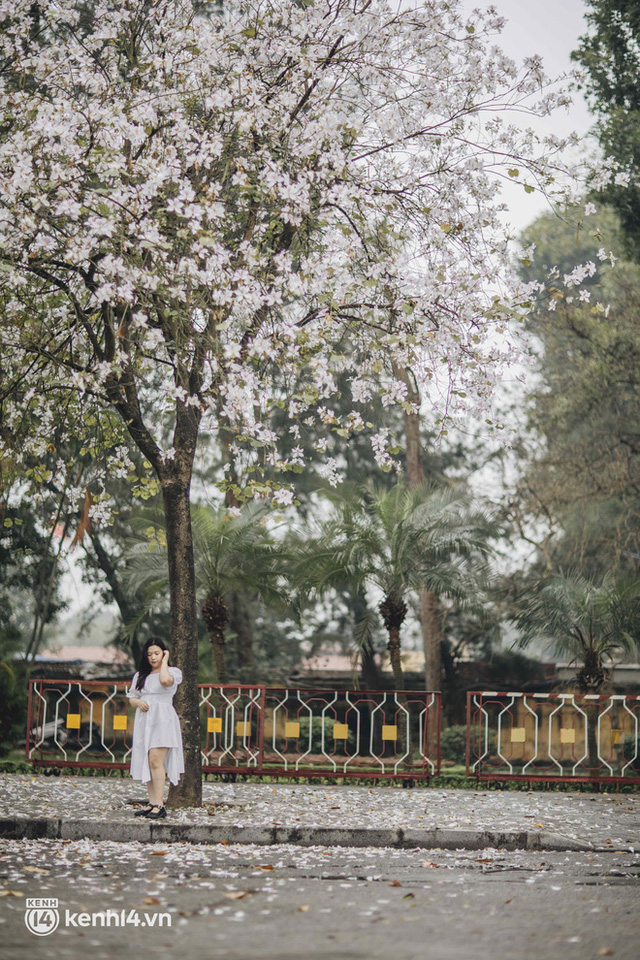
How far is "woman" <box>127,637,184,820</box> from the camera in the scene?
10.1 metres

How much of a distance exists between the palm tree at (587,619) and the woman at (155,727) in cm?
916

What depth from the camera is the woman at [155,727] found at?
33.2ft

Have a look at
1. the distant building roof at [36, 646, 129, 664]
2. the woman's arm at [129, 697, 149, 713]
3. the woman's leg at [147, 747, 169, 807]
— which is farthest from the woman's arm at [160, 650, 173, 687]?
the distant building roof at [36, 646, 129, 664]

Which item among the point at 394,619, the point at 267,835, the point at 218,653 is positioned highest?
the point at 394,619

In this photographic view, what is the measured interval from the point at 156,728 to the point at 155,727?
15 millimetres

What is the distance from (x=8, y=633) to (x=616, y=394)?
1499 centimetres

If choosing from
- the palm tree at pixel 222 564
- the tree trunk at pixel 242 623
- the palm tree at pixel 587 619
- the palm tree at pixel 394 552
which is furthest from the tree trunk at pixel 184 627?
the tree trunk at pixel 242 623

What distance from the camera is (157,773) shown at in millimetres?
10164

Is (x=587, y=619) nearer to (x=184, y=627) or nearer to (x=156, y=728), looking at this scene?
(x=184, y=627)

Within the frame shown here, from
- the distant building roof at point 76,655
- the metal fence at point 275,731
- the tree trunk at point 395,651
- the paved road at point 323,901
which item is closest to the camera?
the paved road at point 323,901

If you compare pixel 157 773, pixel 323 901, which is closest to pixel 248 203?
pixel 157 773

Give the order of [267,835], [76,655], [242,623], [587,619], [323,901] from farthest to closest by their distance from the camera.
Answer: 1. [76,655]
2. [242,623]
3. [587,619]
4. [267,835]
5. [323,901]

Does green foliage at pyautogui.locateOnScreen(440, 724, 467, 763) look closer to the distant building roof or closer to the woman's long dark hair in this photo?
the woman's long dark hair

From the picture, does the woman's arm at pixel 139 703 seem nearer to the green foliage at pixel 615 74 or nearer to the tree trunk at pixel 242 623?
the green foliage at pixel 615 74
